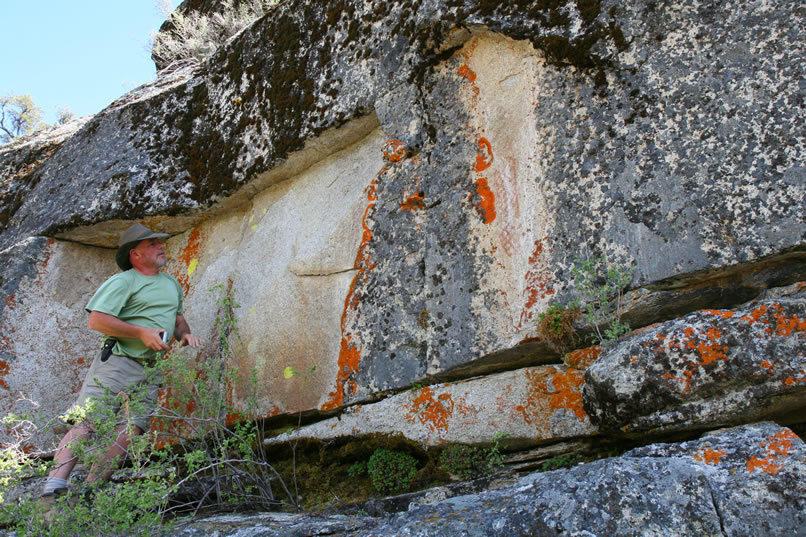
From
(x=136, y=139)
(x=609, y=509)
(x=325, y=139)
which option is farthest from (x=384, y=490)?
(x=136, y=139)

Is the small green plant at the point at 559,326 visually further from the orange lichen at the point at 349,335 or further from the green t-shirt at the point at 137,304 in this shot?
the green t-shirt at the point at 137,304

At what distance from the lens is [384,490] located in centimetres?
325

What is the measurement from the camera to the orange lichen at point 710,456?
201 cm

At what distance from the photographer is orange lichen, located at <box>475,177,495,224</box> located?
3332mm

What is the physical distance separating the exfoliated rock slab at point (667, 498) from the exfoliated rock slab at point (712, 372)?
0.16m

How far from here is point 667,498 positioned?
1903mm

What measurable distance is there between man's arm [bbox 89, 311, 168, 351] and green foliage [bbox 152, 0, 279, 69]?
3005 mm

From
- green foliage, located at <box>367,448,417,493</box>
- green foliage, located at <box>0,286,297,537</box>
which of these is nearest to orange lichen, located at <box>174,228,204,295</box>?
green foliage, located at <box>0,286,297,537</box>

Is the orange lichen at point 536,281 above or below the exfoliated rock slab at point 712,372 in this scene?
above

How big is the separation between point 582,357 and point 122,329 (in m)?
2.42

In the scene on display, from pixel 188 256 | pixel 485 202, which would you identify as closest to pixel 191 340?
pixel 188 256

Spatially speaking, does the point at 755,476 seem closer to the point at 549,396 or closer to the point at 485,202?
the point at 549,396

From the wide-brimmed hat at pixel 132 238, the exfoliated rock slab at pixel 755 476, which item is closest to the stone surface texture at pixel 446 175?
the wide-brimmed hat at pixel 132 238

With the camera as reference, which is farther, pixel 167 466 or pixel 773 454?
pixel 167 466
